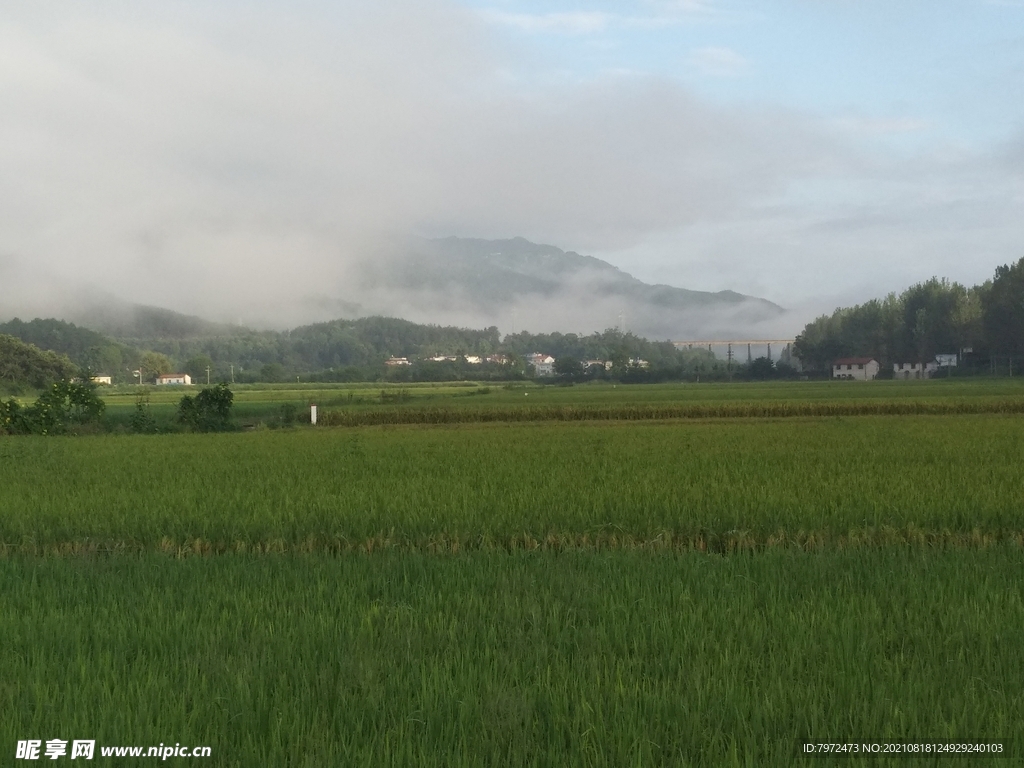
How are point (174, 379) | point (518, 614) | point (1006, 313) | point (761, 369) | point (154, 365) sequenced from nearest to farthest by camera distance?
point (518, 614), point (1006, 313), point (761, 369), point (154, 365), point (174, 379)

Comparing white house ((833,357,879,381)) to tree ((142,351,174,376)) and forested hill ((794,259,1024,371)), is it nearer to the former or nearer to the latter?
forested hill ((794,259,1024,371))

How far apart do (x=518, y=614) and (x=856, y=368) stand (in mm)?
127459

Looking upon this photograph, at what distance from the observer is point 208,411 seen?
34.5 meters

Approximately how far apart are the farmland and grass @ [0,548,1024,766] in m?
0.02

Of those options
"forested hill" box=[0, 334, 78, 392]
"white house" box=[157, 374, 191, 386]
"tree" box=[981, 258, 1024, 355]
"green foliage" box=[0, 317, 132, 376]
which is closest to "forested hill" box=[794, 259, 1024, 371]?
"tree" box=[981, 258, 1024, 355]

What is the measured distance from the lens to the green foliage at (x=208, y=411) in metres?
34.0

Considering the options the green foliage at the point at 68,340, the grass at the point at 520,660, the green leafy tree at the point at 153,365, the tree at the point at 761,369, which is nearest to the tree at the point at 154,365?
the green leafy tree at the point at 153,365

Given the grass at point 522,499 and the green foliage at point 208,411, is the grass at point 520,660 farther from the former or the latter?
the green foliage at point 208,411

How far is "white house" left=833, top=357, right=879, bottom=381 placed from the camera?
397ft

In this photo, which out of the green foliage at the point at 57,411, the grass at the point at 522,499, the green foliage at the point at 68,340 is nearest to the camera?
the grass at the point at 522,499

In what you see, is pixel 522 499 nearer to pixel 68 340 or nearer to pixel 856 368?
pixel 856 368

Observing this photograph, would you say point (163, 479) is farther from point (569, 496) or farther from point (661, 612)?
point (661, 612)

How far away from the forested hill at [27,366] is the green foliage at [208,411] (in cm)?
3789

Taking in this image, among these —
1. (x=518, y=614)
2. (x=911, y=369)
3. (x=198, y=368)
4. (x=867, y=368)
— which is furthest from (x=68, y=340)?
(x=518, y=614)
